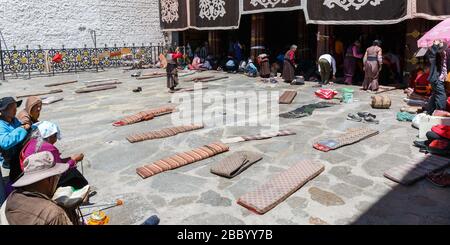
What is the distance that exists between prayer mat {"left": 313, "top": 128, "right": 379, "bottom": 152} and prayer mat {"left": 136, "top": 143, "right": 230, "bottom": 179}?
1.62 meters

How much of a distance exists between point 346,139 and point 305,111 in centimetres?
247

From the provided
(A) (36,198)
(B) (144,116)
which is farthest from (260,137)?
(A) (36,198)

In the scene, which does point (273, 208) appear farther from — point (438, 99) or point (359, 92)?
point (359, 92)

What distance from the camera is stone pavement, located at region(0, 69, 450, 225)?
4.07 metres

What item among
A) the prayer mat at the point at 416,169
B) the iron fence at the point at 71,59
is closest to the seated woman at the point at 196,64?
the iron fence at the point at 71,59

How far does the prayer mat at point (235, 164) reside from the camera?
5156mm

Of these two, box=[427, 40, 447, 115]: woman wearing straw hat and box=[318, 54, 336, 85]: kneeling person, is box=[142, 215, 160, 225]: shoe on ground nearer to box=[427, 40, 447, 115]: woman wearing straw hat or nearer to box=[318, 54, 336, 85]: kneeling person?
box=[427, 40, 447, 115]: woman wearing straw hat

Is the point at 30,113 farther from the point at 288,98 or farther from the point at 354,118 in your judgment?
the point at 288,98

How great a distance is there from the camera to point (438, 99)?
742 centimetres

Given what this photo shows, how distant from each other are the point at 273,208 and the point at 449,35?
19.9ft

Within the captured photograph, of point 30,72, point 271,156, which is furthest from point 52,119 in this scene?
point 30,72

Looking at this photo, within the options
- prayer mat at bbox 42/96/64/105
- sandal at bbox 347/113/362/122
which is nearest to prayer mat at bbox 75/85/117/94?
prayer mat at bbox 42/96/64/105

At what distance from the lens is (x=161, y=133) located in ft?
23.4

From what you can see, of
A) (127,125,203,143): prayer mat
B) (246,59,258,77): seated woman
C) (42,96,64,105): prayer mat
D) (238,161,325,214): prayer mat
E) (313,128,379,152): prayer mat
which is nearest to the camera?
(238,161,325,214): prayer mat
